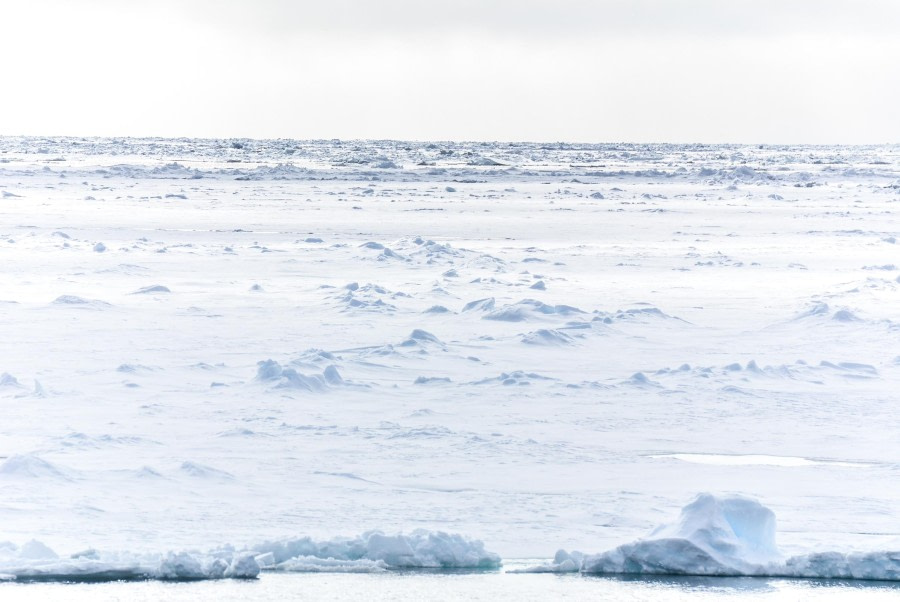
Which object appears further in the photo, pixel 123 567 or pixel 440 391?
pixel 440 391

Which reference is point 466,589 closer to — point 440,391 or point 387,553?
point 387,553

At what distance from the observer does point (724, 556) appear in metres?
4.36

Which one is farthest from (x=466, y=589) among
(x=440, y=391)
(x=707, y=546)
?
(x=440, y=391)

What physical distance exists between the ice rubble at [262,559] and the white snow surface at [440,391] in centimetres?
3

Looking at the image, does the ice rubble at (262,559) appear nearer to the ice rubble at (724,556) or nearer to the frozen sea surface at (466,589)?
the frozen sea surface at (466,589)

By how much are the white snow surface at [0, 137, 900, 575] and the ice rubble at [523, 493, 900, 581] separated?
0.09ft

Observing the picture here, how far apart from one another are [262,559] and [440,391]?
10.1 feet

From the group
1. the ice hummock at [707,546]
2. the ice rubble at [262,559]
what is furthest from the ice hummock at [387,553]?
the ice hummock at [707,546]

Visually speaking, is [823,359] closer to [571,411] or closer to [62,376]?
[571,411]

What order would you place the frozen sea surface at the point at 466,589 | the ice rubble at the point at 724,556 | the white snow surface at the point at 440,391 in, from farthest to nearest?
the white snow surface at the point at 440,391 → the ice rubble at the point at 724,556 → the frozen sea surface at the point at 466,589

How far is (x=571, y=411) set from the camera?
681 cm

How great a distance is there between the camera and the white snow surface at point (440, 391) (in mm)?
4871

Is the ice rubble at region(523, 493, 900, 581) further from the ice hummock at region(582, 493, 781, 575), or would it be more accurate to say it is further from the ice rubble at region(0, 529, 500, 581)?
the ice rubble at region(0, 529, 500, 581)

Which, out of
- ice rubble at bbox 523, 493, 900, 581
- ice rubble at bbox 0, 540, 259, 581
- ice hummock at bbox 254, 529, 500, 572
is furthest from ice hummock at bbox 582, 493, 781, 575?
ice rubble at bbox 0, 540, 259, 581
